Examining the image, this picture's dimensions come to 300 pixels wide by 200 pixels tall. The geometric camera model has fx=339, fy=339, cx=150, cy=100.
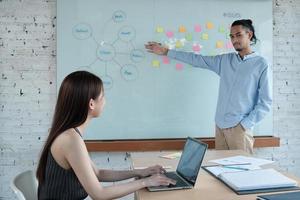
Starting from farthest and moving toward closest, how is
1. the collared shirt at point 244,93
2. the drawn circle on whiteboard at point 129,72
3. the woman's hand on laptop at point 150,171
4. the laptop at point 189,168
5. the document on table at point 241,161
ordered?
the drawn circle on whiteboard at point 129,72 < the collared shirt at point 244,93 < the document on table at point 241,161 < the woman's hand on laptop at point 150,171 < the laptop at point 189,168

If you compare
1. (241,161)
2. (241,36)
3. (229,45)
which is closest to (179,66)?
(229,45)

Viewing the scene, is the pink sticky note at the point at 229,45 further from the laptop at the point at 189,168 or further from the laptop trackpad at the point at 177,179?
the laptop trackpad at the point at 177,179

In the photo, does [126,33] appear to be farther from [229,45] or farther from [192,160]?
[192,160]

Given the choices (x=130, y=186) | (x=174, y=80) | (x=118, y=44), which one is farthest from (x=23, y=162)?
(x=130, y=186)

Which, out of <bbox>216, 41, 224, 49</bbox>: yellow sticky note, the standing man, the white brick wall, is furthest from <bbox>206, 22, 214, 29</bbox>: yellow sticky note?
the white brick wall

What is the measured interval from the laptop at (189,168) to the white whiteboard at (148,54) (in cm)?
131

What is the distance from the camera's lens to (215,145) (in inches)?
114

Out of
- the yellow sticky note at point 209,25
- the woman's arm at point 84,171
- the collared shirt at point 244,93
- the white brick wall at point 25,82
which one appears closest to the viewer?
the woman's arm at point 84,171

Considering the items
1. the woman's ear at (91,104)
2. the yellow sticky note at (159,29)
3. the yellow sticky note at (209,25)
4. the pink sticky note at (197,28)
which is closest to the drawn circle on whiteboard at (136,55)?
the yellow sticky note at (159,29)

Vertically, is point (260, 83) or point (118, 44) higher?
point (118, 44)

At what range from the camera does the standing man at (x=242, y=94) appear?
2621mm

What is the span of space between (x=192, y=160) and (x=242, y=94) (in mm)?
1193

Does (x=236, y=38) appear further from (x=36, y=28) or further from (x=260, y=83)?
(x=36, y=28)

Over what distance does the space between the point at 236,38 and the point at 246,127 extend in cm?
71
